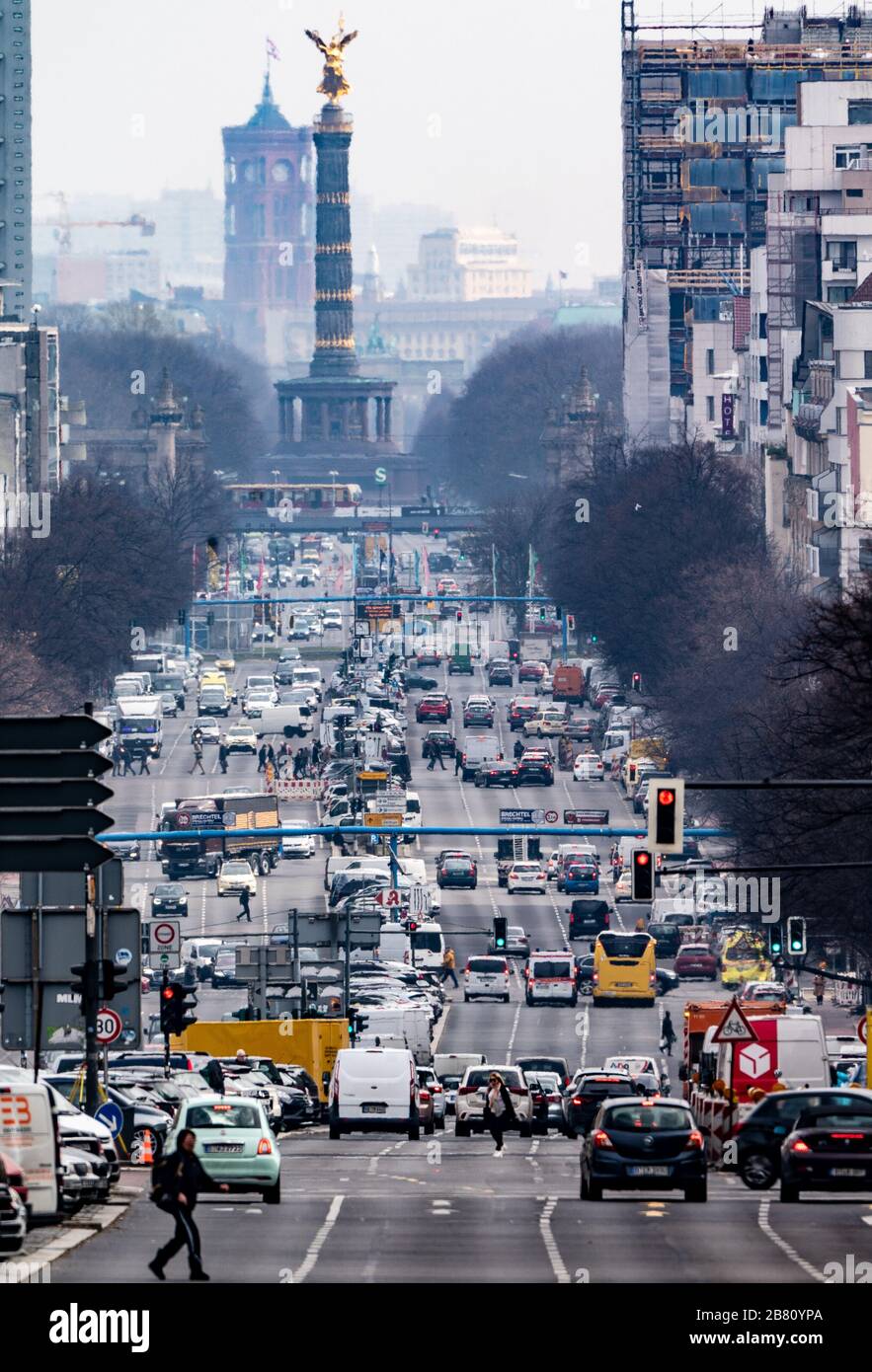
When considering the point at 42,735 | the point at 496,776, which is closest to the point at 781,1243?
the point at 42,735

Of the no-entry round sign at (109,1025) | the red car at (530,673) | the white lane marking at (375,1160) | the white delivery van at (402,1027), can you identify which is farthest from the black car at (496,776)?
the no-entry round sign at (109,1025)

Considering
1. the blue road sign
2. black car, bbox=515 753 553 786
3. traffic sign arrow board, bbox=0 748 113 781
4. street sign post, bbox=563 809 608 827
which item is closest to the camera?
traffic sign arrow board, bbox=0 748 113 781

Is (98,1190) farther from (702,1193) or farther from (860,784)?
(860,784)

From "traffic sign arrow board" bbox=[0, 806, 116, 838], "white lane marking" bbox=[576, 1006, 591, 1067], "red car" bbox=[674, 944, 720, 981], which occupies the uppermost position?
"traffic sign arrow board" bbox=[0, 806, 116, 838]

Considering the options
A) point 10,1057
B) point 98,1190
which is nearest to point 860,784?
point 98,1190

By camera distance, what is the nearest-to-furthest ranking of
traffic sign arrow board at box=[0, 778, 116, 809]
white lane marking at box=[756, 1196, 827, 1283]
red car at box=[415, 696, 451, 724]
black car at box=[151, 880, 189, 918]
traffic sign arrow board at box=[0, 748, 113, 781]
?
white lane marking at box=[756, 1196, 827, 1283] < traffic sign arrow board at box=[0, 778, 116, 809] < traffic sign arrow board at box=[0, 748, 113, 781] < black car at box=[151, 880, 189, 918] < red car at box=[415, 696, 451, 724]

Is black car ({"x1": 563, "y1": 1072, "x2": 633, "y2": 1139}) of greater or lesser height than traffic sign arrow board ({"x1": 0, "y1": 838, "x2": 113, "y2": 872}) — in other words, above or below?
below

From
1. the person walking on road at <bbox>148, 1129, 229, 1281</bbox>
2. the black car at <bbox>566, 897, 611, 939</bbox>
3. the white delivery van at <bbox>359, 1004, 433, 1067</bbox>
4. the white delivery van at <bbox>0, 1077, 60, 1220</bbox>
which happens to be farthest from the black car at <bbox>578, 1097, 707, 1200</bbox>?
the black car at <bbox>566, 897, 611, 939</bbox>

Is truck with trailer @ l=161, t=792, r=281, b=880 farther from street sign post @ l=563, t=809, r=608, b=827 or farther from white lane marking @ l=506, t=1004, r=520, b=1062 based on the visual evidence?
white lane marking @ l=506, t=1004, r=520, b=1062
